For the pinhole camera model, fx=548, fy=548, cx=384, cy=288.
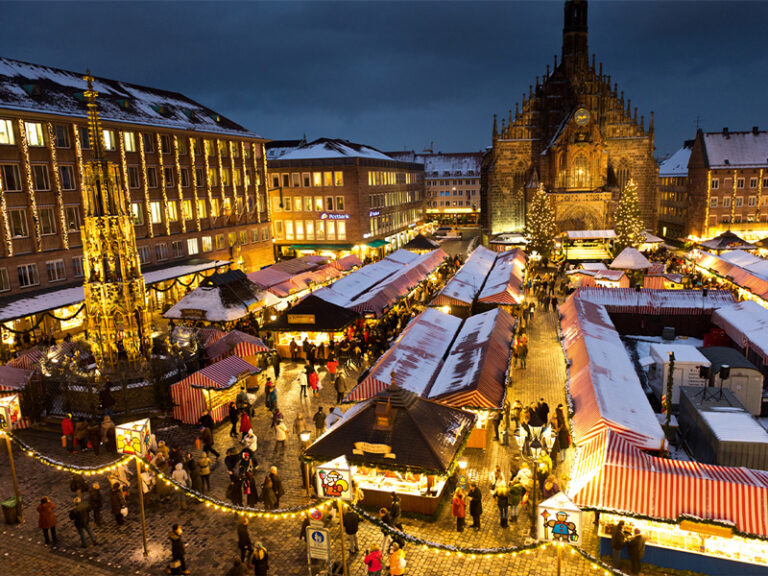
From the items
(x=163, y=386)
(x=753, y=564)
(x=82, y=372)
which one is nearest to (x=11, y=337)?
(x=82, y=372)

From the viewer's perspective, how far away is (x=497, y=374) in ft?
59.7

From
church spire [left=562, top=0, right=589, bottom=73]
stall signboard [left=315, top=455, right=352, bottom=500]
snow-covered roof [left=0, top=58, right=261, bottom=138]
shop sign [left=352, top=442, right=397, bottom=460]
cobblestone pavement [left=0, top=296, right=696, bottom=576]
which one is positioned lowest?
cobblestone pavement [left=0, top=296, right=696, bottom=576]

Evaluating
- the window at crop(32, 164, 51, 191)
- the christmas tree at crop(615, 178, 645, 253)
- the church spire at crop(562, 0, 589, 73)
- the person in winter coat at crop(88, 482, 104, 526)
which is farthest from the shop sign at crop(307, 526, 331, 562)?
the church spire at crop(562, 0, 589, 73)

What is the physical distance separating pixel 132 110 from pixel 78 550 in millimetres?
33618

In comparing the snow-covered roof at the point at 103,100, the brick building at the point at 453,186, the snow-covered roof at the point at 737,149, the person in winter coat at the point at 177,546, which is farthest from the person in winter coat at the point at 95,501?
the brick building at the point at 453,186

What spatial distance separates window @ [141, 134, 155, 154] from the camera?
38.2 meters

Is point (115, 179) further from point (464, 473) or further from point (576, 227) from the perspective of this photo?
point (576, 227)

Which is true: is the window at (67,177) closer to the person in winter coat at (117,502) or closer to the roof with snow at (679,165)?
the person in winter coat at (117,502)

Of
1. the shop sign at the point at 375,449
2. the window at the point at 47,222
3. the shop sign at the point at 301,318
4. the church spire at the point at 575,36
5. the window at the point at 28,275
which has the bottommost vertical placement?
the shop sign at the point at 375,449

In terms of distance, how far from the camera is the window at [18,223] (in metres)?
29.8

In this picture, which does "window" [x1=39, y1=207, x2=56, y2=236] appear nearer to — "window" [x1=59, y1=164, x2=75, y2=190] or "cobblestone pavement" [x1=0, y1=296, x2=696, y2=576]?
"window" [x1=59, y1=164, x2=75, y2=190]

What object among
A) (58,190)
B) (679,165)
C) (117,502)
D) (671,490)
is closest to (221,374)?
(117,502)

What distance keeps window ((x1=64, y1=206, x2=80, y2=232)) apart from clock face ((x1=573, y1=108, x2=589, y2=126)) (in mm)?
48546

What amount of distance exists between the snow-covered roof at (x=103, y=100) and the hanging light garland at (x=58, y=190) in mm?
1393
